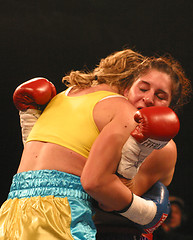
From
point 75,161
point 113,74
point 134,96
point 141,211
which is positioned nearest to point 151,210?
point 141,211

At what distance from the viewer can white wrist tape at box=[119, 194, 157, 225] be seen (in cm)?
121

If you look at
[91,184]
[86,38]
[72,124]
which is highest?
[86,38]

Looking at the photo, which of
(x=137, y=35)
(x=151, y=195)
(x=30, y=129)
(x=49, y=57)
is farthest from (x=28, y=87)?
(x=137, y=35)

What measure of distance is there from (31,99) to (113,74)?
1.18ft

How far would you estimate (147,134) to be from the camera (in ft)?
3.62

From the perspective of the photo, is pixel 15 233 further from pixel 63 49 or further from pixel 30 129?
→ pixel 63 49

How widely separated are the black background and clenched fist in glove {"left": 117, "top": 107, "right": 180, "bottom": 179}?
1.93 meters

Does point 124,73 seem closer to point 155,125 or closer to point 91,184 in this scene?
point 155,125

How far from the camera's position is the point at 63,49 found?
3.13 meters

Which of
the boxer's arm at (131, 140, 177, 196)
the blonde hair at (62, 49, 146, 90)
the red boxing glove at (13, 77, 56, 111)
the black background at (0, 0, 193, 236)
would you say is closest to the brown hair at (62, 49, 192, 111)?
the blonde hair at (62, 49, 146, 90)

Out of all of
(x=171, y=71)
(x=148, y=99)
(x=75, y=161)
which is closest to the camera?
(x=75, y=161)

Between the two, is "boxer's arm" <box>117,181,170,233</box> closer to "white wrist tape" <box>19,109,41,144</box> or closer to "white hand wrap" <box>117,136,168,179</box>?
"white hand wrap" <box>117,136,168,179</box>

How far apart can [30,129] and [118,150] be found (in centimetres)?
51

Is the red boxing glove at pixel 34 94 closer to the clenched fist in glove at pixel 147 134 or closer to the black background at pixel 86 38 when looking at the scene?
the clenched fist in glove at pixel 147 134
